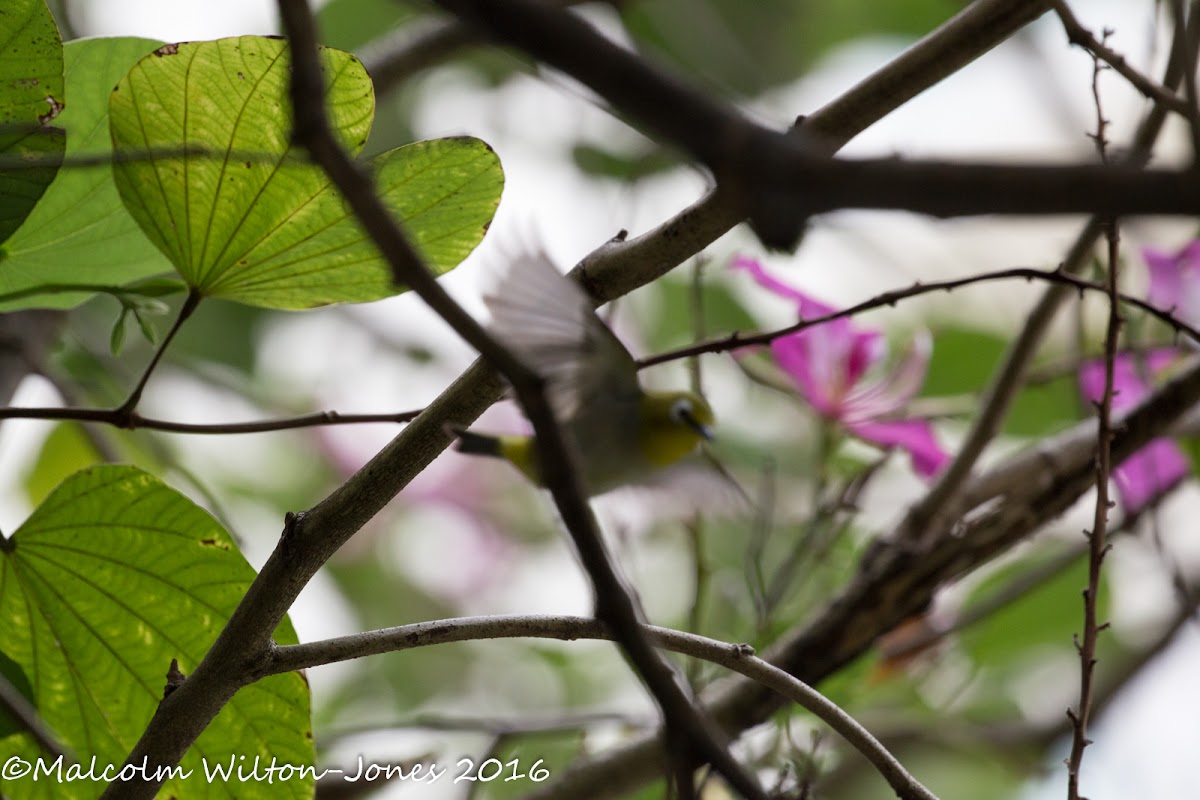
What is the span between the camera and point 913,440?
0.87 metres

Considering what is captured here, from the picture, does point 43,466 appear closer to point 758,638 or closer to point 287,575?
point 758,638

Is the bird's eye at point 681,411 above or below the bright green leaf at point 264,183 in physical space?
above

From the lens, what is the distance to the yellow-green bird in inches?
19.8

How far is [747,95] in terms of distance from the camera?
5.23 feet

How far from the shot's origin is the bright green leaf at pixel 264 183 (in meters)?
0.46

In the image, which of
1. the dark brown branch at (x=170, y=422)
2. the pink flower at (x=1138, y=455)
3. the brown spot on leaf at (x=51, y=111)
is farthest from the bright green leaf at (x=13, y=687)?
the pink flower at (x=1138, y=455)

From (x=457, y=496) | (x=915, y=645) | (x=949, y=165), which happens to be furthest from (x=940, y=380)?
(x=949, y=165)

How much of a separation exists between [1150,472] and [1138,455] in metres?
0.05

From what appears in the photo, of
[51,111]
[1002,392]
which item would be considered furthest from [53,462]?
[1002,392]

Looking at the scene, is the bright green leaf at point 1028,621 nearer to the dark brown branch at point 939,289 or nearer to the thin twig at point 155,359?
the dark brown branch at point 939,289

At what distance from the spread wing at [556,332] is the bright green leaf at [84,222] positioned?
0.59 feet

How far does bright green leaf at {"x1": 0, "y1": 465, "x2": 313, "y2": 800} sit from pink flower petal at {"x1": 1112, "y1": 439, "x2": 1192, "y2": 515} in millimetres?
628

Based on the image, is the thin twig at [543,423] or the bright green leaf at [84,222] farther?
the bright green leaf at [84,222]

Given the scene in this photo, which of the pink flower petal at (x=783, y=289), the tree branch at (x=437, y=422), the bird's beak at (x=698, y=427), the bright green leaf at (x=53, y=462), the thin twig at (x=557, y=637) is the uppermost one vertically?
the bright green leaf at (x=53, y=462)
